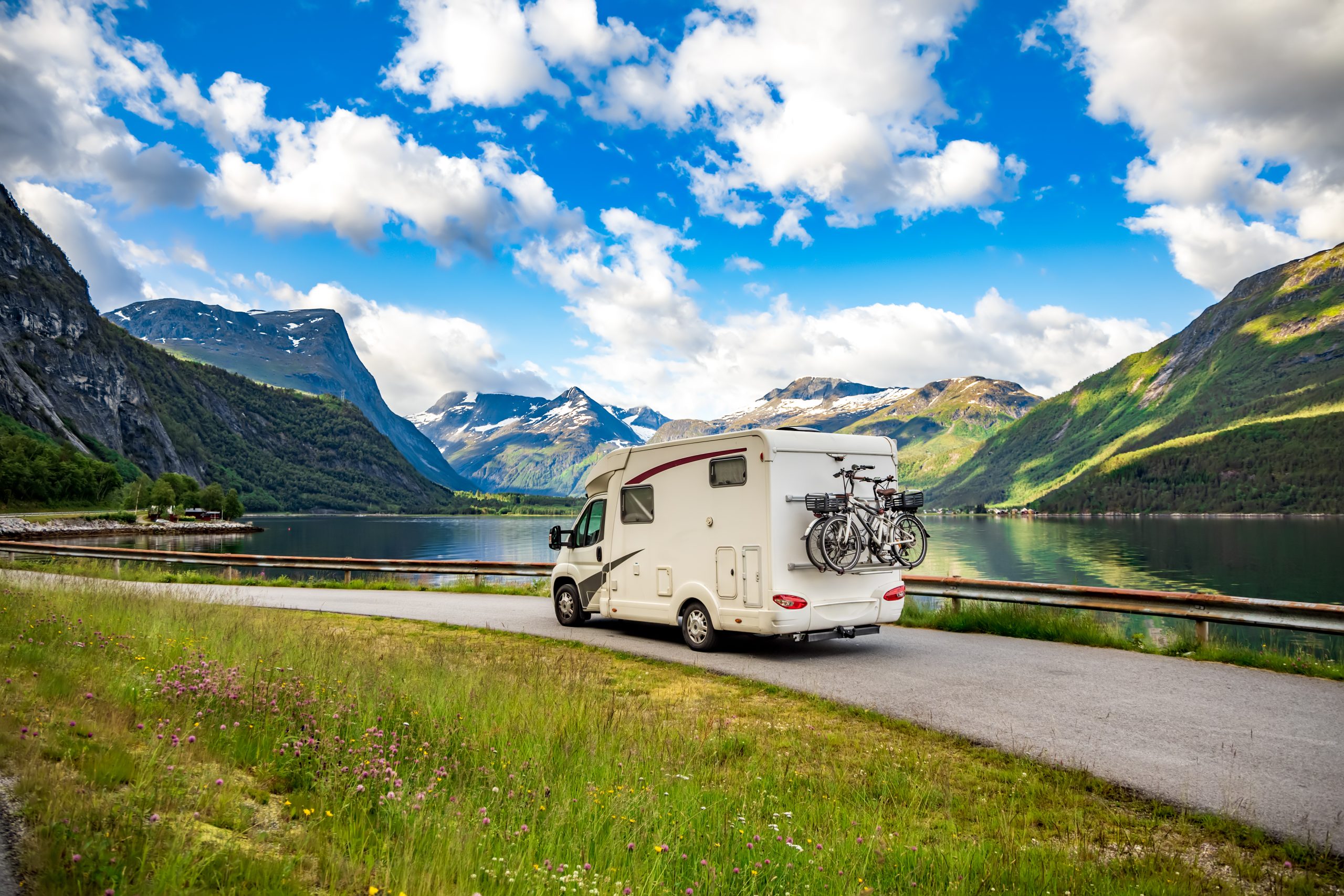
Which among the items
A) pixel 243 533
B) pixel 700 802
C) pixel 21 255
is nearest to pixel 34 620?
pixel 700 802

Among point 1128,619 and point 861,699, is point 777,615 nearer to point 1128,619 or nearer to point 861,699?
point 861,699

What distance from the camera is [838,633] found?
38.9 feet

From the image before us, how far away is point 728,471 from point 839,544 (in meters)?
2.00

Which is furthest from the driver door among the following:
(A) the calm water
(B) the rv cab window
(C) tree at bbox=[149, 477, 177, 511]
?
(C) tree at bbox=[149, 477, 177, 511]

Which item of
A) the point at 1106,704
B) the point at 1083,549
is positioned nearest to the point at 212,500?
the point at 1083,549

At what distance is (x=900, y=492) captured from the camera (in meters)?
12.1

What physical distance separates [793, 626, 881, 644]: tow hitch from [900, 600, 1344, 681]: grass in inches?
119

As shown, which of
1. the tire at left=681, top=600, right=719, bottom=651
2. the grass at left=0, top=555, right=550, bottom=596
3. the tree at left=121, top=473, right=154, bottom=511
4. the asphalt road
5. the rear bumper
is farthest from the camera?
the tree at left=121, top=473, right=154, bottom=511

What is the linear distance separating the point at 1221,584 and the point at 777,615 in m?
45.0

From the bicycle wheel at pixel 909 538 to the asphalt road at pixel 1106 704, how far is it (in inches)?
58.1

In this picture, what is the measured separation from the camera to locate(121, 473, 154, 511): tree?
119m

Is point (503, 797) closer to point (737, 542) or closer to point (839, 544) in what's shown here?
point (737, 542)

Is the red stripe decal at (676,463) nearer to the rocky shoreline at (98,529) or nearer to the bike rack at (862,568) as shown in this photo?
the bike rack at (862,568)

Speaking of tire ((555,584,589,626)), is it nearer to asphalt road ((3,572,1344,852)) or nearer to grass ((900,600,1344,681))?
asphalt road ((3,572,1344,852))
